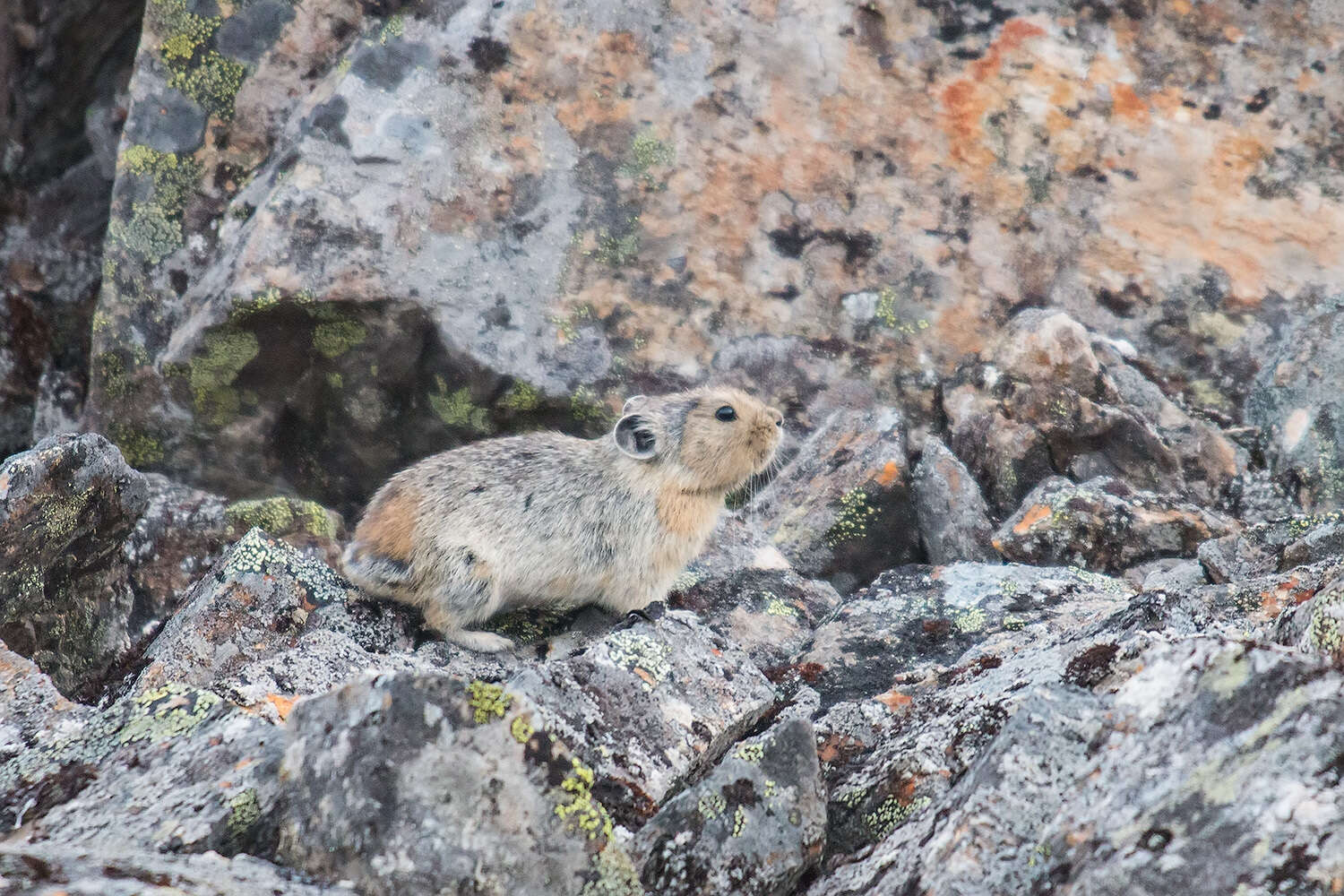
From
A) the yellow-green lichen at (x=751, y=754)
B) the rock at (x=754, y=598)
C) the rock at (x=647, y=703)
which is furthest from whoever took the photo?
the rock at (x=754, y=598)

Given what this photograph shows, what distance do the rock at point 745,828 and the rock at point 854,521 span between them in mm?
3665

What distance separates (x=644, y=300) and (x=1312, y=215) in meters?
4.83

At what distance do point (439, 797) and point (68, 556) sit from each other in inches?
144

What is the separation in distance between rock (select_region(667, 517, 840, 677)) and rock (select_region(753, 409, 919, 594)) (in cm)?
31

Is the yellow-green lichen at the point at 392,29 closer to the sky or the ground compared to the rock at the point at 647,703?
closer to the sky

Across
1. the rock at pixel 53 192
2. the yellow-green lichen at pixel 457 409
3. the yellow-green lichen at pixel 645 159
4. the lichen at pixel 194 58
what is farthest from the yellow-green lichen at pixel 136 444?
the yellow-green lichen at pixel 645 159

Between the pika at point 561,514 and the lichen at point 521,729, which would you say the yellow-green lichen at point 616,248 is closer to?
the pika at point 561,514

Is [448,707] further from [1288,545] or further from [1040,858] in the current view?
[1288,545]

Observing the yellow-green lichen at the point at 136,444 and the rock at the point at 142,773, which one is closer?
the rock at the point at 142,773

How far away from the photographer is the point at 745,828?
3799 millimetres

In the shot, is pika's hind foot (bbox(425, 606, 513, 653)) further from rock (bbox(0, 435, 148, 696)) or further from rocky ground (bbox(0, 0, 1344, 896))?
rock (bbox(0, 435, 148, 696))

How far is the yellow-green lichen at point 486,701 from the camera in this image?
3500 mm

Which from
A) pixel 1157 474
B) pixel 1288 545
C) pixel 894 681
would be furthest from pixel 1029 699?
pixel 1157 474

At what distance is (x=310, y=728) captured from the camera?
3.53 metres
